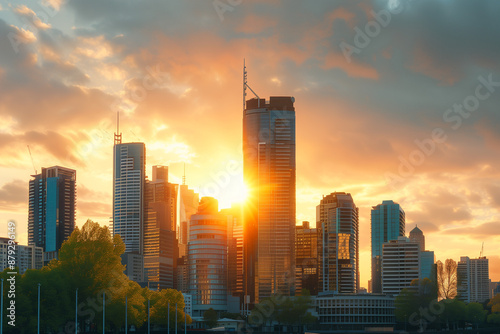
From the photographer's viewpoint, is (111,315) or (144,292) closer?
(111,315)

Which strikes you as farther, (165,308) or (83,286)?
(165,308)

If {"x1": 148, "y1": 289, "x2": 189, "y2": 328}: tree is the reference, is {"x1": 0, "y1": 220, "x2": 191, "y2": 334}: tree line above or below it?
above

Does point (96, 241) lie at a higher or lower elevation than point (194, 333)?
higher

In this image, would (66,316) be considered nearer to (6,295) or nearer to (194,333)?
(6,295)

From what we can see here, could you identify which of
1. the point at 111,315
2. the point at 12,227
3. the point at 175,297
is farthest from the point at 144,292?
the point at 12,227

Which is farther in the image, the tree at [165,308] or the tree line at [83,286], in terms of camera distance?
the tree at [165,308]

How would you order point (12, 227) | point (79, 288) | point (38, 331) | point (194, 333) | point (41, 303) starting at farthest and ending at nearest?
point (194, 333) < point (79, 288) < point (41, 303) < point (38, 331) < point (12, 227)

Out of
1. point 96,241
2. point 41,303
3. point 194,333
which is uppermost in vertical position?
point 96,241

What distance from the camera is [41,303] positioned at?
135250 mm

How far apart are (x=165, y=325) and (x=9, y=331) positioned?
68615 mm

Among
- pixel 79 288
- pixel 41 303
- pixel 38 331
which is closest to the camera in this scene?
pixel 38 331

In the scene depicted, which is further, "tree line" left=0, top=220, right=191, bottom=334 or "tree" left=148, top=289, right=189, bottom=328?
"tree" left=148, top=289, right=189, bottom=328

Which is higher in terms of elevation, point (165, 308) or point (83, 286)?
point (83, 286)

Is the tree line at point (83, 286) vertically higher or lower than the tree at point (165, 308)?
higher
